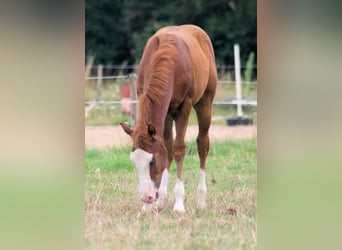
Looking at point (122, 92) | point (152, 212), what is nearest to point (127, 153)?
point (152, 212)

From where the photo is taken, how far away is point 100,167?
706 centimetres

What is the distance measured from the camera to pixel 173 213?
192 inches

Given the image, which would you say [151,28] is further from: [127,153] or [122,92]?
[127,153]

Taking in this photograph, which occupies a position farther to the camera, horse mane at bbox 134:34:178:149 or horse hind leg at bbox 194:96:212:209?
horse hind leg at bbox 194:96:212:209

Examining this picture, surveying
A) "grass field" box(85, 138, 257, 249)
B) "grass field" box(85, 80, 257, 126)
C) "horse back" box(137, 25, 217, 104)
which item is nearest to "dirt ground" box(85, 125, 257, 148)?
"grass field" box(85, 80, 257, 126)

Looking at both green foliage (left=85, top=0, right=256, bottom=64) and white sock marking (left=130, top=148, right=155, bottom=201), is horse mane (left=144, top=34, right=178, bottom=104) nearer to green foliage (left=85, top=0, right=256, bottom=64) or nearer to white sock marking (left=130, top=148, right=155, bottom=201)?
white sock marking (left=130, top=148, right=155, bottom=201)

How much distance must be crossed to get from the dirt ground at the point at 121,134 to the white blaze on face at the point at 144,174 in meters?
4.07

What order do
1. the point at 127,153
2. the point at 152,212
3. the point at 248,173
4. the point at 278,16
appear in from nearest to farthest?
the point at 278,16 → the point at 152,212 → the point at 248,173 → the point at 127,153

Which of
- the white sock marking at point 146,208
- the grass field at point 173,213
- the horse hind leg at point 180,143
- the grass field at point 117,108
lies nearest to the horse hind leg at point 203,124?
the grass field at point 173,213

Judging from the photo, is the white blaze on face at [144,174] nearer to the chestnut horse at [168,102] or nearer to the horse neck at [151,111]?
the chestnut horse at [168,102]

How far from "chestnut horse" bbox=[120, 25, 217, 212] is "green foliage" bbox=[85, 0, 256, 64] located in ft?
47.9

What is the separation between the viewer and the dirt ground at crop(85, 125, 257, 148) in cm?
923

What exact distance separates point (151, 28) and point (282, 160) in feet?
61.4

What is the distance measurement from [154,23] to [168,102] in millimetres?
16306
